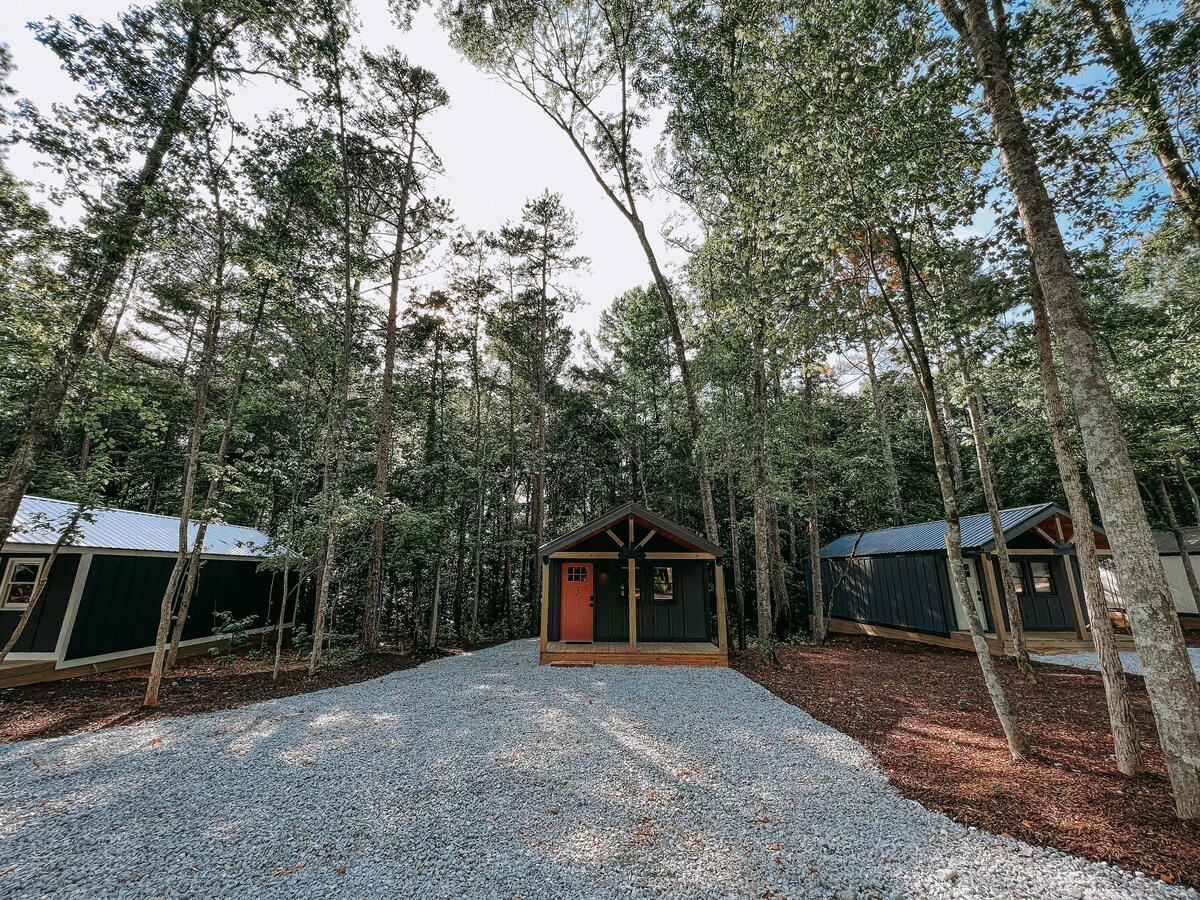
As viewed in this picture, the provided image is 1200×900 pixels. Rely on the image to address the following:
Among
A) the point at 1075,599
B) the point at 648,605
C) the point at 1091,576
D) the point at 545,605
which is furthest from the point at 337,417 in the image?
the point at 1075,599

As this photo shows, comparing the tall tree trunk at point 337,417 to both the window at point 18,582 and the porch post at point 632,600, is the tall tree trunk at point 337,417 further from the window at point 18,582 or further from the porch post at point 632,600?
the porch post at point 632,600

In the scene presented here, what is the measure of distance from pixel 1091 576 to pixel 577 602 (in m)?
8.58

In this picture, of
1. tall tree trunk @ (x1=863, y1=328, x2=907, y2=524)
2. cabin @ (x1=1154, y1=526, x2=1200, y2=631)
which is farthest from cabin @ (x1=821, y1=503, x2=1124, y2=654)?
cabin @ (x1=1154, y1=526, x2=1200, y2=631)

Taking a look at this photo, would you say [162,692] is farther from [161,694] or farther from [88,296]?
[88,296]

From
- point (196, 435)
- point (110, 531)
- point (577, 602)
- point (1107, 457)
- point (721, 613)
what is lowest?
point (721, 613)

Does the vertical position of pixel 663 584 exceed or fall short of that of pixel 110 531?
it falls short

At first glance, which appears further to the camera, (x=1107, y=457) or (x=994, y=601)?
(x=994, y=601)

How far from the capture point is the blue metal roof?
1030cm

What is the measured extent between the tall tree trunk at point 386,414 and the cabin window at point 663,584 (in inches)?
252

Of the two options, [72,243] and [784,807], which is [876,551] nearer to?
[784,807]

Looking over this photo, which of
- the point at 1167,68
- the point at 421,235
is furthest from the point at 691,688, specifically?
the point at 421,235

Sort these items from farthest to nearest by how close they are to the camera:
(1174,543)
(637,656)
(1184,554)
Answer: (1174,543) < (1184,554) < (637,656)

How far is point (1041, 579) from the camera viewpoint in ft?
36.3

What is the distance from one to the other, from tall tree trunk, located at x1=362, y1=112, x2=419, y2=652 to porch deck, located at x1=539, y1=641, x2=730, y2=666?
428 centimetres
